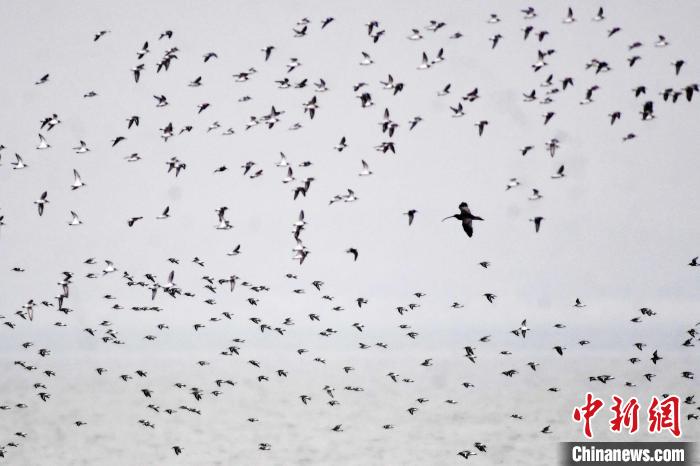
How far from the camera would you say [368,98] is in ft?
253

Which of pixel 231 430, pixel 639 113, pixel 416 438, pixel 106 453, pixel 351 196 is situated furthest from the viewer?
pixel 231 430

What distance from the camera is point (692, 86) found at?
68.8 m

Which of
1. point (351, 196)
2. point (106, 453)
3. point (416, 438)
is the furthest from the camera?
point (416, 438)

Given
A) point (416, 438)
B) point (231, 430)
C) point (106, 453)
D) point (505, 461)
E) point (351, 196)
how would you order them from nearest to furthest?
point (351, 196) < point (505, 461) < point (106, 453) < point (416, 438) < point (231, 430)

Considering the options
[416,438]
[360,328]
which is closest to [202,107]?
[360,328]

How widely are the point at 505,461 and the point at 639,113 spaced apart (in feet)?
251

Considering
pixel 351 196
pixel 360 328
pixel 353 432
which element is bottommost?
pixel 360 328

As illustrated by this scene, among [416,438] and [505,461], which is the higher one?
[416,438]

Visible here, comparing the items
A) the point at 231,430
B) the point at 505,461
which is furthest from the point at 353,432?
the point at 505,461

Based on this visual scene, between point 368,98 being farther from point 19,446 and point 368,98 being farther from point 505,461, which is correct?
point 19,446

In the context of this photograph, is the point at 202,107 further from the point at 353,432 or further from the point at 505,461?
the point at 353,432

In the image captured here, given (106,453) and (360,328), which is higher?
(106,453)

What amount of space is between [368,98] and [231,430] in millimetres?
108958

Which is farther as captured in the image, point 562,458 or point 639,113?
point 562,458
